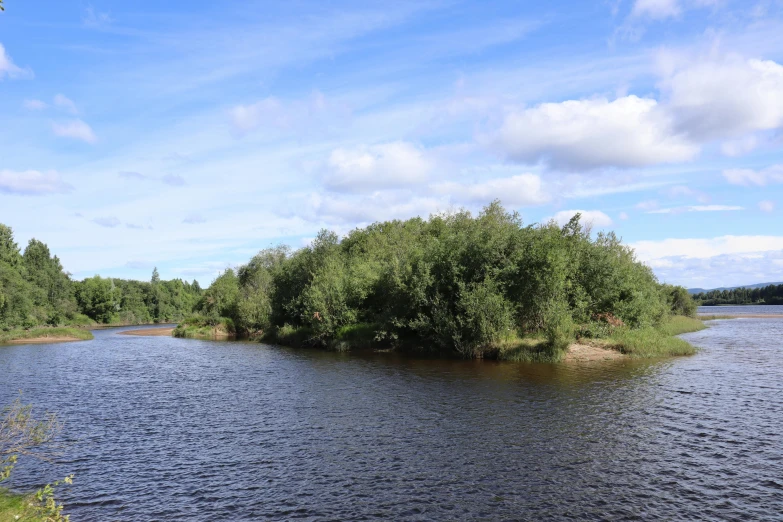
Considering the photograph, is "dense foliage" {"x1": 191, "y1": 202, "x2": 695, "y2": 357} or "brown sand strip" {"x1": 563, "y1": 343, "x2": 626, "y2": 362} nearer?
"brown sand strip" {"x1": 563, "y1": 343, "x2": 626, "y2": 362}

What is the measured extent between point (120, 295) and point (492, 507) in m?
198

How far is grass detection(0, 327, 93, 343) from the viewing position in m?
99.2

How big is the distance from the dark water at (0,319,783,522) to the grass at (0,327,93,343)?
2832 inches

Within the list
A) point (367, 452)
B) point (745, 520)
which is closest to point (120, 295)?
point (367, 452)

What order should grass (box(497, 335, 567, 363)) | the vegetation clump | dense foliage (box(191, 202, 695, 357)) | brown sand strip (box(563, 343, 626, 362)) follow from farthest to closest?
1. the vegetation clump
2. dense foliage (box(191, 202, 695, 357))
3. brown sand strip (box(563, 343, 626, 362))
4. grass (box(497, 335, 567, 363))

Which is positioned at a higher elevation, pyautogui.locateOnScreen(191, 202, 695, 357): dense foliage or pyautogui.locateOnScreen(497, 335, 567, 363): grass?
pyautogui.locateOnScreen(191, 202, 695, 357): dense foliage

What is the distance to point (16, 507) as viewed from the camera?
15.3m

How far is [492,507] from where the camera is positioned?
1593 cm

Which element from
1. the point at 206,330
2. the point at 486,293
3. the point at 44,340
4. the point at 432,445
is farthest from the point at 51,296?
the point at 432,445

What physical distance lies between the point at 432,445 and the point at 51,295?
516 ft

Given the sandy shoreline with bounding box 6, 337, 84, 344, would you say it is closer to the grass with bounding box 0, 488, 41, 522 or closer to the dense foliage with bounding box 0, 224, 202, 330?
the dense foliage with bounding box 0, 224, 202, 330

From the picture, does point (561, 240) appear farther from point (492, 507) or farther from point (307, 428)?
point (492, 507)

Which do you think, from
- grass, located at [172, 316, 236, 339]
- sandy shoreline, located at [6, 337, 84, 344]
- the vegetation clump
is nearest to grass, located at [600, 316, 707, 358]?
grass, located at [172, 316, 236, 339]

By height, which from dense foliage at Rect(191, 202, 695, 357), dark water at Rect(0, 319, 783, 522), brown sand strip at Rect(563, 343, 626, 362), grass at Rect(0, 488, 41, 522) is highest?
dense foliage at Rect(191, 202, 695, 357)
